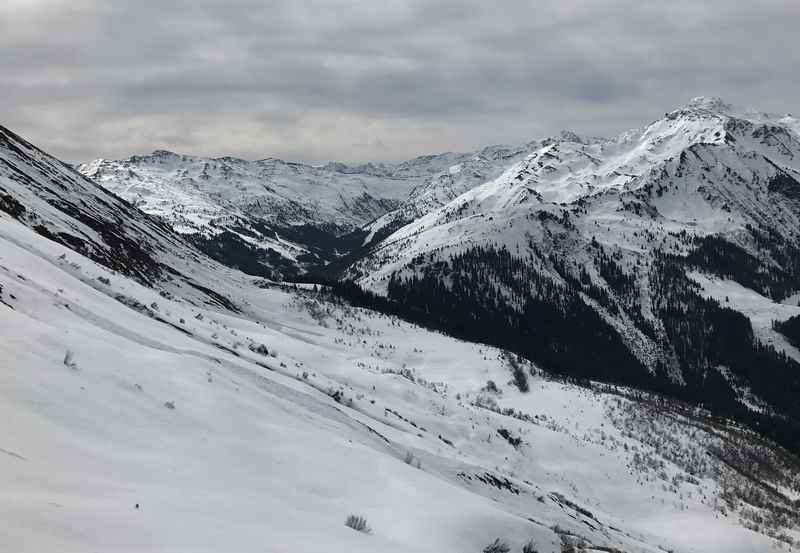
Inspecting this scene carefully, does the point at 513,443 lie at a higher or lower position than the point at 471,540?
lower

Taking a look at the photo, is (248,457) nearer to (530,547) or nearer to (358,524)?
(358,524)

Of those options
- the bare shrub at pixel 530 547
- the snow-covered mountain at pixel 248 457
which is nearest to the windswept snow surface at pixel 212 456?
the snow-covered mountain at pixel 248 457

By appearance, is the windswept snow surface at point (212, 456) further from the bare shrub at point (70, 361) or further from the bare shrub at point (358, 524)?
the bare shrub at point (358, 524)

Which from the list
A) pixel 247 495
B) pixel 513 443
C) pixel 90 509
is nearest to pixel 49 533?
pixel 90 509

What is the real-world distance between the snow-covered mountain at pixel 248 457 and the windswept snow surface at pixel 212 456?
5 cm

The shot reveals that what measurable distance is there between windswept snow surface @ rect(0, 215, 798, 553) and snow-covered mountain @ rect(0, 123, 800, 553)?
0.17 feet

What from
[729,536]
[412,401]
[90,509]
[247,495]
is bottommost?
[729,536]

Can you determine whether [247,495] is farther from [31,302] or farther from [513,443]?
[513,443]

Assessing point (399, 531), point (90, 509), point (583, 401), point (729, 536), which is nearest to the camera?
point (90, 509)

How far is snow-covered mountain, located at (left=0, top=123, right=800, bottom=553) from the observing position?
7.60 meters

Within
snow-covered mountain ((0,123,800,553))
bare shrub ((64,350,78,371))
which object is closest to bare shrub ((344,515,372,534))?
snow-covered mountain ((0,123,800,553))

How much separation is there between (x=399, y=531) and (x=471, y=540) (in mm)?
2490

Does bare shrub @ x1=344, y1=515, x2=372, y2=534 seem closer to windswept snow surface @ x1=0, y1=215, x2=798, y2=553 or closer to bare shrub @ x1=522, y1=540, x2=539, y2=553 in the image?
windswept snow surface @ x1=0, y1=215, x2=798, y2=553

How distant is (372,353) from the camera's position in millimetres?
79062
